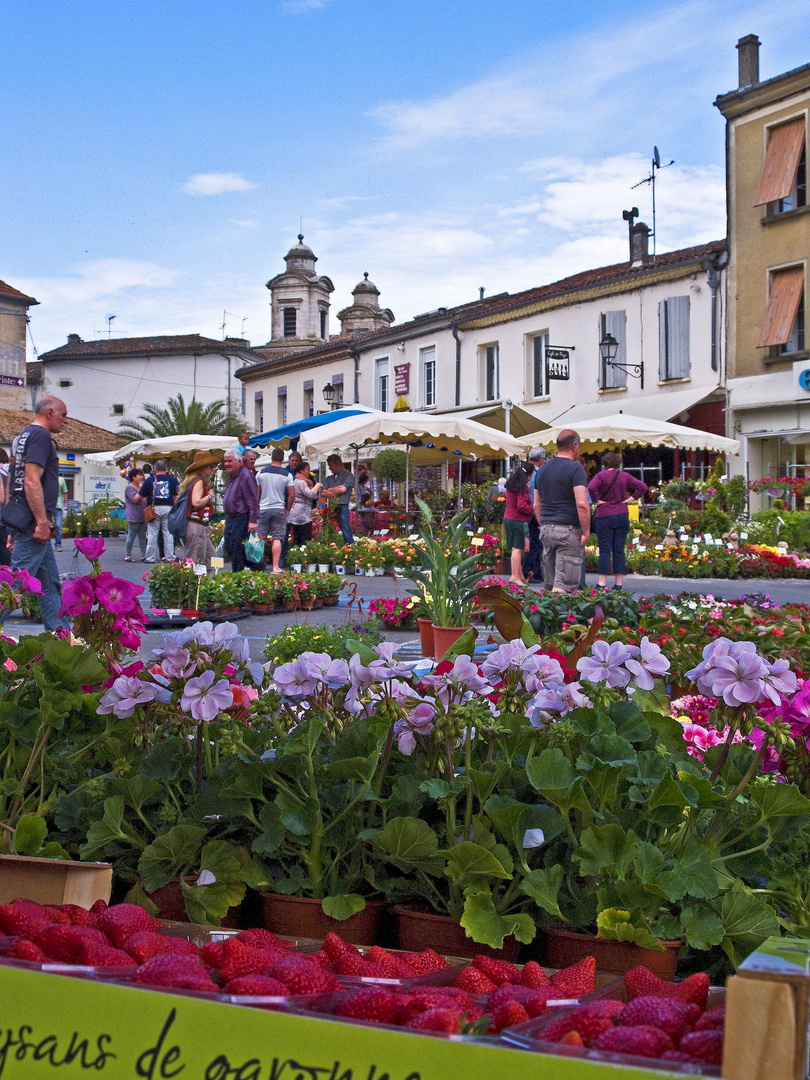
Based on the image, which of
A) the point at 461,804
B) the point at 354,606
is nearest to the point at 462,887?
the point at 461,804

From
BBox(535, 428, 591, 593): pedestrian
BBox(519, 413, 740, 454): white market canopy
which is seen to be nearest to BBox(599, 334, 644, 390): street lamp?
BBox(519, 413, 740, 454): white market canopy

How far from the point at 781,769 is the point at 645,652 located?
0.48 meters

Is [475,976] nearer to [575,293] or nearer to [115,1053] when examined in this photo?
[115,1053]

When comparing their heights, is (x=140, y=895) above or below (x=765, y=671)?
below

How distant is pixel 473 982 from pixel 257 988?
0.39 metres

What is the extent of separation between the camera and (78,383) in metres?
53.3

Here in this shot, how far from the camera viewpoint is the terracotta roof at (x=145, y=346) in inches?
1989

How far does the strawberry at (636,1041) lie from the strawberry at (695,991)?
297 millimetres

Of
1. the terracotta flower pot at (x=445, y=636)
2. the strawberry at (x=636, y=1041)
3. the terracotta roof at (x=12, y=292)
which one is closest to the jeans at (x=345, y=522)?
the terracotta flower pot at (x=445, y=636)

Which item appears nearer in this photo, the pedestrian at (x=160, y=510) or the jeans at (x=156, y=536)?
the pedestrian at (x=160, y=510)

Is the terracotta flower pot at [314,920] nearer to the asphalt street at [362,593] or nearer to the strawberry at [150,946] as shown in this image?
the strawberry at [150,946]

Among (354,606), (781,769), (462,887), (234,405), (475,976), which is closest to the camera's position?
(475,976)

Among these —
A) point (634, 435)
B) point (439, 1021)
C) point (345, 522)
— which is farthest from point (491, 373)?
point (439, 1021)

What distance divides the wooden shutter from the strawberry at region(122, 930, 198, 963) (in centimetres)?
2237
